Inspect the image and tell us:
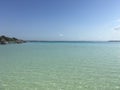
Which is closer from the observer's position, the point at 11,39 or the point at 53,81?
the point at 53,81

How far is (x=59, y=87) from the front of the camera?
12828mm

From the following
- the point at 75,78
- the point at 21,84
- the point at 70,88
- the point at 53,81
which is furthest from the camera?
the point at 75,78

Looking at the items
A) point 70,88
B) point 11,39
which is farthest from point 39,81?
point 11,39

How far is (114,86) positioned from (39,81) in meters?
5.38

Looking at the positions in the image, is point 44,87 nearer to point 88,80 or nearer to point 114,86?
point 88,80

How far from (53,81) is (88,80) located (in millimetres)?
2651

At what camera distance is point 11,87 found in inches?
503

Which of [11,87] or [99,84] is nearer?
[11,87]

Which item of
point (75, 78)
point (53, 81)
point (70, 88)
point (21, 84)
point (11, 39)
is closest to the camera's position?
point (70, 88)

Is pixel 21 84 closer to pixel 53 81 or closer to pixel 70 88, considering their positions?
pixel 53 81

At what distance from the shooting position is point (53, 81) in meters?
14.5

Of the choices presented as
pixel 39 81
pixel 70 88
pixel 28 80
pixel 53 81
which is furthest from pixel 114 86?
pixel 28 80

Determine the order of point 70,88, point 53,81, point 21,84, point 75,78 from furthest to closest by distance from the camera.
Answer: point 75,78 → point 53,81 → point 21,84 → point 70,88

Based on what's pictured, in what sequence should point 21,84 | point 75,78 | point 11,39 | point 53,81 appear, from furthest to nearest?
point 11,39 → point 75,78 → point 53,81 → point 21,84
